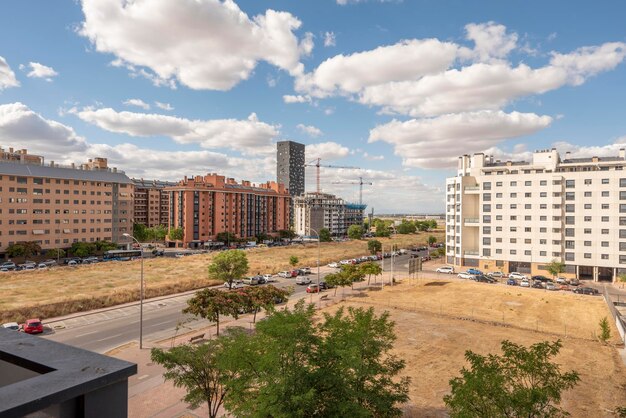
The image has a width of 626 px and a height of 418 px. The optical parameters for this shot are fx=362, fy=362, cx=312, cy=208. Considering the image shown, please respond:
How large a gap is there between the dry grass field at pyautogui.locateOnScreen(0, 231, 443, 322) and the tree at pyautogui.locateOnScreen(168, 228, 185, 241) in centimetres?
3421

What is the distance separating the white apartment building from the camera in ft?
246

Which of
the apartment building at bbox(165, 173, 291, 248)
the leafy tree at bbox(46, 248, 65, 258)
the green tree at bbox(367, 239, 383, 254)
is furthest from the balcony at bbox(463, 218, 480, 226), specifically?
the leafy tree at bbox(46, 248, 65, 258)

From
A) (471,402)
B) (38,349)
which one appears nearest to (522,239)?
(471,402)

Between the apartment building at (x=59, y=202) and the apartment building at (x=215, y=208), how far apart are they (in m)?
19.3

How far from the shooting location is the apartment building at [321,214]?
178 meters

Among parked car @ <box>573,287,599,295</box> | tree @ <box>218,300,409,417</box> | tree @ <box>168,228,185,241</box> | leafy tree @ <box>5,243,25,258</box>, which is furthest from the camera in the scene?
tree @ <box>168,228,185,241</box>

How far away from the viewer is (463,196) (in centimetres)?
9231

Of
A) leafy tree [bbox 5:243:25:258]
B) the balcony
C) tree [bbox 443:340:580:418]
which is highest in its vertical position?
the balcony

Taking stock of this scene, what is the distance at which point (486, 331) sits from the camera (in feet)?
132

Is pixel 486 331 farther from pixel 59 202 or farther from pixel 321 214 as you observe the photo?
pixel 321 214

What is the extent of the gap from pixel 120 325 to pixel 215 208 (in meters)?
97.0

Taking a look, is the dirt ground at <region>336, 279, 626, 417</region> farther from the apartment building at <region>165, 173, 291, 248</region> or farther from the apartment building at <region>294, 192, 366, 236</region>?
the apartment building at <region>294, 192, 366, 236</region>

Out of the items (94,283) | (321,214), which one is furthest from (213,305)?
(321,214)

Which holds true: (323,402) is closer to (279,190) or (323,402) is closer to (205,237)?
(205,237)
